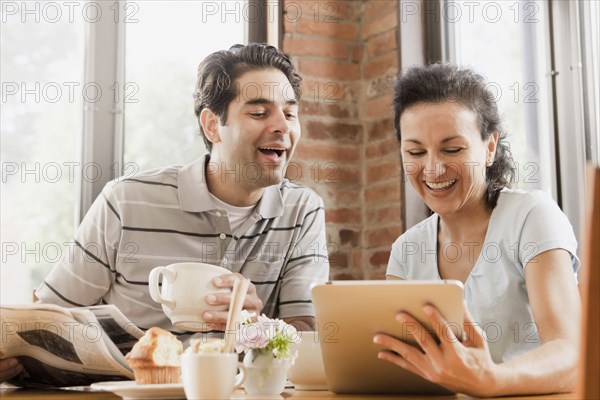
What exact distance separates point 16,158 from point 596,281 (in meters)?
1.90

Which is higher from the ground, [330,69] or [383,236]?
[330,69]

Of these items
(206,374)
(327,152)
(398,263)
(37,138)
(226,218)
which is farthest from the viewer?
(327,152)

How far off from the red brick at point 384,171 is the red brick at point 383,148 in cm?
3

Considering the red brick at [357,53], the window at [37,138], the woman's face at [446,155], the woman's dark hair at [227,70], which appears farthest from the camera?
the red brick at [357,53]

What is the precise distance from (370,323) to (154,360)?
12.8 inches

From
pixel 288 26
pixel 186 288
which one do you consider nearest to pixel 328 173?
pixel 288 26

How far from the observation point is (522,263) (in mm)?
1579

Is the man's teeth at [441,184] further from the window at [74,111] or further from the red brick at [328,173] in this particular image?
the window at [74,111]

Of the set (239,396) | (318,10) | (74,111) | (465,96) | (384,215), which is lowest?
(239,396)

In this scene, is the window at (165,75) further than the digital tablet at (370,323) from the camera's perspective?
Yes

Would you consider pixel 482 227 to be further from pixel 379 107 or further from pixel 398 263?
pixel 379 107

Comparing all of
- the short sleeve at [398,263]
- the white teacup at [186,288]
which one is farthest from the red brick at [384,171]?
the white teacup at [186,288]

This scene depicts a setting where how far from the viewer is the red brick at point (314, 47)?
2581 mm

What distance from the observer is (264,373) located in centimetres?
117
